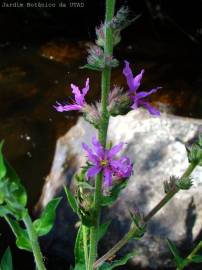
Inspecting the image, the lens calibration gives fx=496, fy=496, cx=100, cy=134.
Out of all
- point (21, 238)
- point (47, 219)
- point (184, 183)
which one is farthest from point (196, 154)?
point (21, 238)

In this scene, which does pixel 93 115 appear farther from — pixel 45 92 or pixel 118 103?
pixel 45 92

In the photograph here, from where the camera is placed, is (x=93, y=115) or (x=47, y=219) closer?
(x=93, y=115)

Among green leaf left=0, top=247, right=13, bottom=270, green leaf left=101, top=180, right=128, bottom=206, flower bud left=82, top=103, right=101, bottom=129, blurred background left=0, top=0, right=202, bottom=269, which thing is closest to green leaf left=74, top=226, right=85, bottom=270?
green leaf left=0, top=247, right=13, bottom=270

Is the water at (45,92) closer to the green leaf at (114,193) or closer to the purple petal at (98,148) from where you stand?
the green leaf at (114,193)

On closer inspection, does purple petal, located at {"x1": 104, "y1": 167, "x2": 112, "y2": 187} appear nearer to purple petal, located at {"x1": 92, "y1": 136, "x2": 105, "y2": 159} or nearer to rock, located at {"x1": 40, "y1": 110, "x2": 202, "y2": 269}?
purple petal, located at {"x1": 92, "y1": 136, "x2": 105, "y2": 159}

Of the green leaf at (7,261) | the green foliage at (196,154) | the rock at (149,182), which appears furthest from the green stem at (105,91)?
the rock at (149,182)
